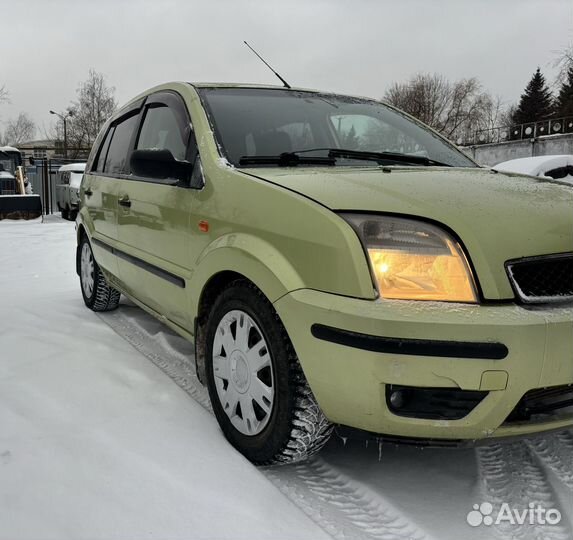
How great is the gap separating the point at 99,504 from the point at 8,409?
883mm

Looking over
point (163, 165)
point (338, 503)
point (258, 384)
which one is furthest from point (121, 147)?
point (338, 503)

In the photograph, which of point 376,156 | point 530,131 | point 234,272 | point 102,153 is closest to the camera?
point 234,272

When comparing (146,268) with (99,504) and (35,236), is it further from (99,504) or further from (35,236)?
(35,236)

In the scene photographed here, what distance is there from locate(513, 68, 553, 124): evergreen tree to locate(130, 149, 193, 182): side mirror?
211ft

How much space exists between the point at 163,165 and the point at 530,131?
1623 inches

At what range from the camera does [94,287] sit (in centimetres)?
438

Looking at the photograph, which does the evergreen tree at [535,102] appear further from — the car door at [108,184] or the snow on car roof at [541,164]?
the car door at [108,184]

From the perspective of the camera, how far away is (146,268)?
3.10m

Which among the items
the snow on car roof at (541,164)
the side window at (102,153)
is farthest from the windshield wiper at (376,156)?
the snow on car roof at (541,164)

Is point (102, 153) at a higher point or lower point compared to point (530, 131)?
lower

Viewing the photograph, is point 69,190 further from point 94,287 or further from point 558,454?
point 558,454

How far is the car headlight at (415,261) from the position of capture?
5.60ft

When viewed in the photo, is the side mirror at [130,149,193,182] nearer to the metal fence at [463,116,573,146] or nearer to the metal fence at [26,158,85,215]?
the metal fence at [26,158,85,215]

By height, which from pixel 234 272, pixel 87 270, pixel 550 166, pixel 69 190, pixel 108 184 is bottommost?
pixel 87 270
